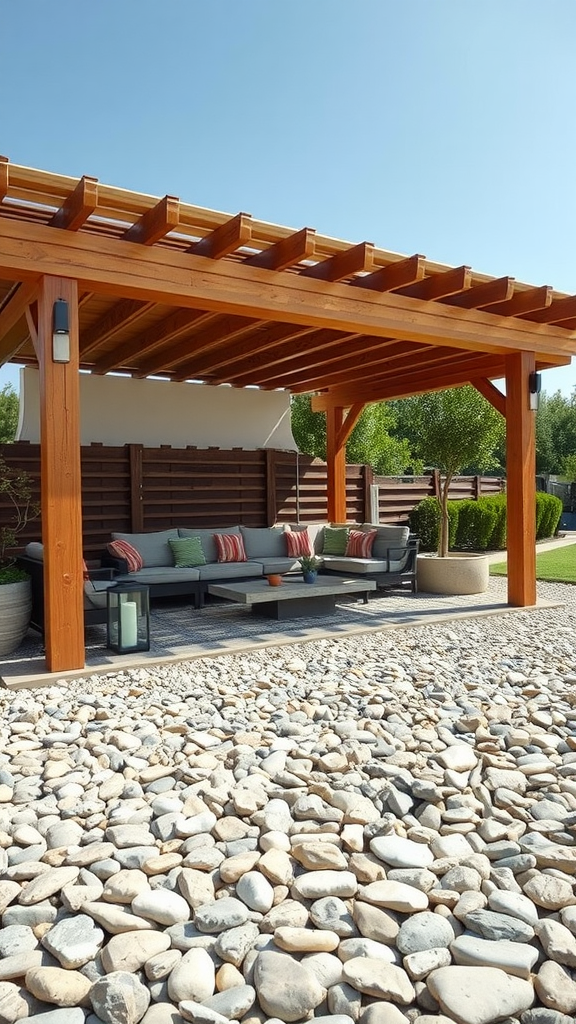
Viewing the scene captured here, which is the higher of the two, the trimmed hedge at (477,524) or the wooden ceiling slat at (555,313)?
the wooden ceiling slat at (555,313)

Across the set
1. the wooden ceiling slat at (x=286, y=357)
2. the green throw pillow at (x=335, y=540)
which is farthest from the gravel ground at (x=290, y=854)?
the green throw pillow at (x=335, y=540)

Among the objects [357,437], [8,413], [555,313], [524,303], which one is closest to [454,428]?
[555,313]

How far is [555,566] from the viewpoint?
36.7 ft

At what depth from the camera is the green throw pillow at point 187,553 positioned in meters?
7.93

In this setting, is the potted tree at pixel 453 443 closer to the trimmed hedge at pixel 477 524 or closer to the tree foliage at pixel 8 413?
the trimmed hedge at pixel 477 524

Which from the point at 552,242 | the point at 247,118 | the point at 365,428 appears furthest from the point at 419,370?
the point at 365,428

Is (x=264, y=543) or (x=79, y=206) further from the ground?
(x=79, y=206)

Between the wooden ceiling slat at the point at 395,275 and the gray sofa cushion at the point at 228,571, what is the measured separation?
3414mm

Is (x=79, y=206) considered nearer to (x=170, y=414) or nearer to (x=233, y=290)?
(x=233, y=290)

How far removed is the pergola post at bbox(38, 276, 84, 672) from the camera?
4.62 m

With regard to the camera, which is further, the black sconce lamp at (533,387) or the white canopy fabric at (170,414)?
the white canopy fabric at (170,414)

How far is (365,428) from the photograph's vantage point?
23.2 metres

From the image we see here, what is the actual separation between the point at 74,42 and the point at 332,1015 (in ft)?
26.9

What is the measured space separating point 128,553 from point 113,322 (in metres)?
2.52
